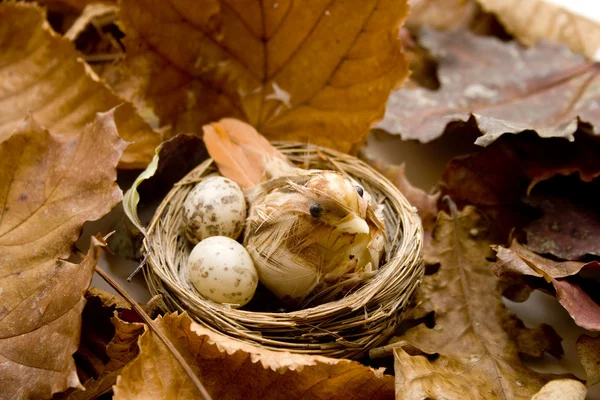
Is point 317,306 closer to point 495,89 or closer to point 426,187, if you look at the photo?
point 426,187

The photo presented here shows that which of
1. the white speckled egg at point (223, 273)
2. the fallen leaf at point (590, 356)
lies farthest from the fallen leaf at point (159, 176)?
the fallen leaf at point (590, 356)

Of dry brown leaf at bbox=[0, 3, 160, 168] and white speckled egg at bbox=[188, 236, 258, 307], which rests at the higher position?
dry brown leaf at bbox=[0, 3, 160, 168]

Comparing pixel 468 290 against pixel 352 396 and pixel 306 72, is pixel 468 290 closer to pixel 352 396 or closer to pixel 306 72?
pixel 352 396

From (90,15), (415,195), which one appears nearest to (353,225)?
(415,195)

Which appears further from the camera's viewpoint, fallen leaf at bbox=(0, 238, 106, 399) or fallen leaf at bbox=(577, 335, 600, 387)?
fallen leaf at bbox=(577, 335, 600, 387)

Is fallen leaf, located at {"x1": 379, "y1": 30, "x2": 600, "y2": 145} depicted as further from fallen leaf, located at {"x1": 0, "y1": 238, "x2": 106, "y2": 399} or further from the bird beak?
fallen leaf, located at {"x1": 0, "y1": 238, "x2": 106, "y2": 399}

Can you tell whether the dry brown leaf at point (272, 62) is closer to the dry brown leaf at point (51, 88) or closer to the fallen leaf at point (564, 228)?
the dry brown leaf at point (51, 88)

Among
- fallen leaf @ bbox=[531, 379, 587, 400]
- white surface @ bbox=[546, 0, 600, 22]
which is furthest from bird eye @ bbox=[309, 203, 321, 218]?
white surface @ bbox=[546, 0, 600, 22]
